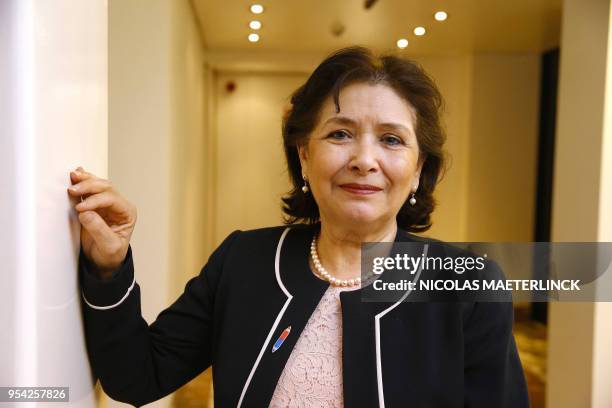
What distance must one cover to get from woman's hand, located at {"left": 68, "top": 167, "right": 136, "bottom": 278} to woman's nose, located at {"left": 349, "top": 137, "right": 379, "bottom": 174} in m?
0.43

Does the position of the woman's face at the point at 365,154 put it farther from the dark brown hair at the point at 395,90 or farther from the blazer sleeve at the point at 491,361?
the blazer sleeve at the point at 491,361

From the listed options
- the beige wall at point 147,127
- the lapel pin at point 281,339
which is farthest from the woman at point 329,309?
the beige wall at point 147,127

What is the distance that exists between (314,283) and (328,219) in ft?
0.46

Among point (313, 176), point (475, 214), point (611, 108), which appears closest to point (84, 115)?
point (313, 176)

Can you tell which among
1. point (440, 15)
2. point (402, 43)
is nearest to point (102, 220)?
point (440, 15)

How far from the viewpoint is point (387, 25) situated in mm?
5289

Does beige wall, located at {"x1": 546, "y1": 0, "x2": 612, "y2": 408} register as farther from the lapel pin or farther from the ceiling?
the lapel pin

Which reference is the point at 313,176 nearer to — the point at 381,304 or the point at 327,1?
the point at 381,304

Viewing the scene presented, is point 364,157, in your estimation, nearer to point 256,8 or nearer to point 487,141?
point 256,8

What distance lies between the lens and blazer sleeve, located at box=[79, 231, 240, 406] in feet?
3.05

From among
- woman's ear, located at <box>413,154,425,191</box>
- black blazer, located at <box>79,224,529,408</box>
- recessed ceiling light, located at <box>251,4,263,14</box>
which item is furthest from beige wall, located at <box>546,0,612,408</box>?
recessed ceiling light, located at <box>251,4,263,14</box>

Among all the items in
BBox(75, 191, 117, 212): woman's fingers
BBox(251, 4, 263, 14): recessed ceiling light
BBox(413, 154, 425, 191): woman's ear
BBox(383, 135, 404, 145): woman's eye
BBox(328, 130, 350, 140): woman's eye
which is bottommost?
BBox(75, 191, 117, 212): woman's fingers

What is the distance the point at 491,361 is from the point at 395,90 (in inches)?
22.3

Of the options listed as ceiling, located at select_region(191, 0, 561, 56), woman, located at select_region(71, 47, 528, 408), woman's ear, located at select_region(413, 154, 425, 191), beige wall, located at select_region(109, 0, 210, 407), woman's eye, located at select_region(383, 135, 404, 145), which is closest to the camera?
woman, located at select_region(71, 47, 528, 408)
